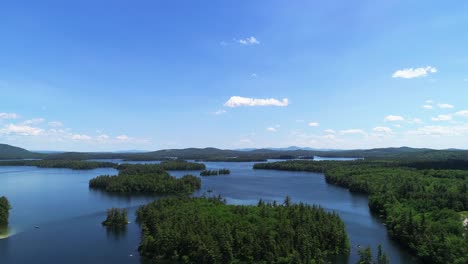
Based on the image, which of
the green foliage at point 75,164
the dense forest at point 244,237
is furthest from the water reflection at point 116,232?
the green foliage at point 75,164

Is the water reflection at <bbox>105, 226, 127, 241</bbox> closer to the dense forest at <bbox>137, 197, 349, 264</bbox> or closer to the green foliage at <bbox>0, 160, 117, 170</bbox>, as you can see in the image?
the dense forest at <bbox>137, 197, 349, 264</bbox>

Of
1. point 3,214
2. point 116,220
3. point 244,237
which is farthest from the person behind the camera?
point 3,214

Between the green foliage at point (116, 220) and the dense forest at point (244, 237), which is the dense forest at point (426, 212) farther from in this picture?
the green foliage at point (116, 220)

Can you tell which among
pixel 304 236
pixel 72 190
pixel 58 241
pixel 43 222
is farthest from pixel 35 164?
pixel 304 236

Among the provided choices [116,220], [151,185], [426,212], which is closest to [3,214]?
[116,220]

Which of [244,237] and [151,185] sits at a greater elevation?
[151,185]

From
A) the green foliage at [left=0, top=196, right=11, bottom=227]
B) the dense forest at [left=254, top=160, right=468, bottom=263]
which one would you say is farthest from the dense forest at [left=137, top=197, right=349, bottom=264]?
the green foliage at [left=0, top=196, right=11, bottom=227]

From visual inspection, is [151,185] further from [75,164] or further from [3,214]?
[75,164]
